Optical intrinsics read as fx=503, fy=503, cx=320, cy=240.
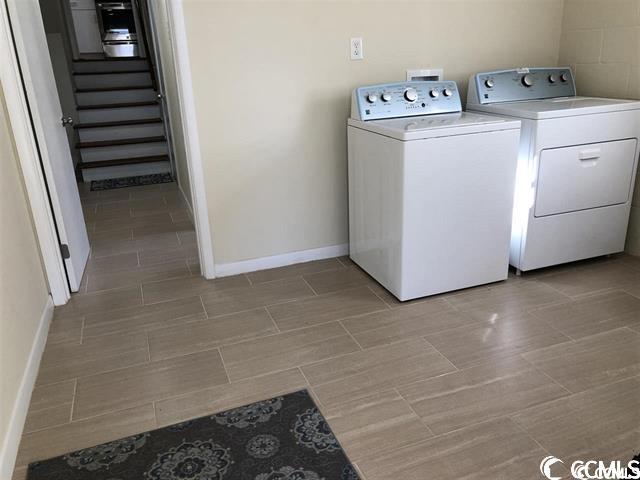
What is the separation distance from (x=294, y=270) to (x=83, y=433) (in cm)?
145

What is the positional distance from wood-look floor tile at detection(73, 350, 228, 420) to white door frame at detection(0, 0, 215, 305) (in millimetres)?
818

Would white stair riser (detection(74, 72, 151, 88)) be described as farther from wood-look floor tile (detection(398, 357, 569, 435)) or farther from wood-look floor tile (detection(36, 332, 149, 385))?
wood-look floor tile (detection(398, 357, 569, 435))

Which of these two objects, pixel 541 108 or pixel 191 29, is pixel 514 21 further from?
pixel 191 29

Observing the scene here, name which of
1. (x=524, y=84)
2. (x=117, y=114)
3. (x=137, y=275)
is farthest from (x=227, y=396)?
(x=117, y=114)

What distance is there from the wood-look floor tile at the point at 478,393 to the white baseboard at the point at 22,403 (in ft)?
4.19

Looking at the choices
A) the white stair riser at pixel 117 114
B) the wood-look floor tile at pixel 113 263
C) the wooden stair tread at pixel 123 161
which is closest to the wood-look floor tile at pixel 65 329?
the wood-look floor tile at pixel 113 263

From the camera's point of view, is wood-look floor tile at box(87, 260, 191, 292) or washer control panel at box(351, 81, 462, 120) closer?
washer control panel at box(351, 81, 462, 120)

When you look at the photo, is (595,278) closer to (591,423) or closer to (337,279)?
(591,423)

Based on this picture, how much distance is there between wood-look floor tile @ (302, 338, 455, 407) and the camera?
6.07 ft

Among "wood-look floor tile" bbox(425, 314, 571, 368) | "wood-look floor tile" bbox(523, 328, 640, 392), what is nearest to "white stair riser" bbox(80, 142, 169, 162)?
"wood-look floor tile" bbox(425, 314, 571, 368)

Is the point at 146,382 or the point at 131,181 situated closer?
the point at 146,382

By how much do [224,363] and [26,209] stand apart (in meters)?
1.23

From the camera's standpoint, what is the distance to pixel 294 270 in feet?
9.50

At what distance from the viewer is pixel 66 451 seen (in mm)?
1612
